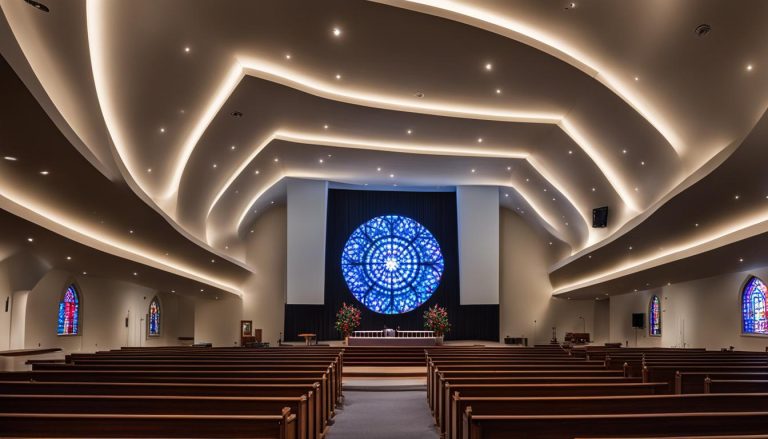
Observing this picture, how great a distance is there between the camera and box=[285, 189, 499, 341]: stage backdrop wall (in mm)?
24266

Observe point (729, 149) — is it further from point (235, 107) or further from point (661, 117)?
point (235, 107)

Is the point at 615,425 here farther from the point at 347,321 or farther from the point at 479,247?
the point at 479,247

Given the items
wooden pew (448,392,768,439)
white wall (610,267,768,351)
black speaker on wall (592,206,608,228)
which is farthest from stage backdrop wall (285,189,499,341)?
wooden pew (448,392,768,439)

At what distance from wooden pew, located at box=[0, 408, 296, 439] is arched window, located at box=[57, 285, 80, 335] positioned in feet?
48.3

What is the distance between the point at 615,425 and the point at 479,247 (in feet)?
65.8

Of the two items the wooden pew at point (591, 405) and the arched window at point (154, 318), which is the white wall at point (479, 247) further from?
the wooden pew at point (591, 405)

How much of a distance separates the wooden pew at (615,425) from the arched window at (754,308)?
12.4 meters

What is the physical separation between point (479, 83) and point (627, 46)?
3743 millimetres

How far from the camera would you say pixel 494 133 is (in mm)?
16578

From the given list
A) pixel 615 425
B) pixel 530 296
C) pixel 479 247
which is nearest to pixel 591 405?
pixel 615 425

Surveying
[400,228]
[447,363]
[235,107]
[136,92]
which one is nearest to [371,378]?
[447,363]

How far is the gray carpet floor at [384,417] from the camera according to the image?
6949 mm

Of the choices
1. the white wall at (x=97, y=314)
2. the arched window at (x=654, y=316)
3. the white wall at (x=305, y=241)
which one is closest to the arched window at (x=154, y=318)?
the white wall at (x=97, y=314)

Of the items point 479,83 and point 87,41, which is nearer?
point 87,41
